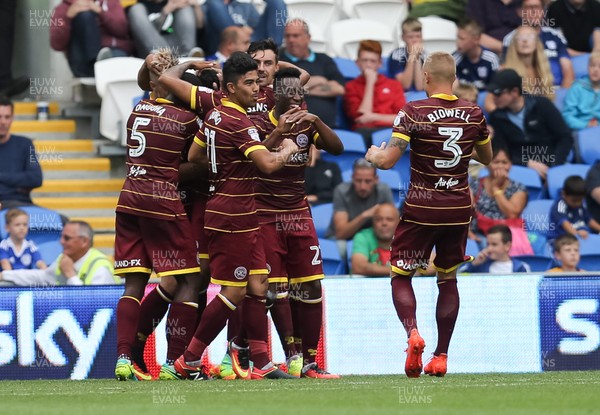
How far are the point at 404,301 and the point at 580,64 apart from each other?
26.1 ft

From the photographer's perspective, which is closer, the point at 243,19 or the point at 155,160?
the point at 155,160

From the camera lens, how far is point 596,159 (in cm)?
1608

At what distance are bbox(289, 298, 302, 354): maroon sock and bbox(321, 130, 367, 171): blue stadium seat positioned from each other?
4.61 meters

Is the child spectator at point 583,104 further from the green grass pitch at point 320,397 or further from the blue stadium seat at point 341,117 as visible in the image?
the green grass pitch at point 320,397

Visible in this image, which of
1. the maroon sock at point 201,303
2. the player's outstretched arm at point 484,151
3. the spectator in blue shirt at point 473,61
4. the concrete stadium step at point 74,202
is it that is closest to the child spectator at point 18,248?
the concrete stadium step at point 74,202

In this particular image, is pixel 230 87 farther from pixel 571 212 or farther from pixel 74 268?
pixel 571 212

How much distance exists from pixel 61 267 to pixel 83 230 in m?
0.40

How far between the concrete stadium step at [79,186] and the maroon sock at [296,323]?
5248 millimetres

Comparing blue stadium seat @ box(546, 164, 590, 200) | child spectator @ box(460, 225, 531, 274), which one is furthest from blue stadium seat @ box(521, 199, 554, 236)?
child spectator @ box(460, 225, 531, 274)

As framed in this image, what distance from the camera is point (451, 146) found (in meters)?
10.1

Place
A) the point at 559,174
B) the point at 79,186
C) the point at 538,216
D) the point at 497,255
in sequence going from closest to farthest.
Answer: the point at 497,255
the point at 538,216
the point at 559,174
the point at 79,186

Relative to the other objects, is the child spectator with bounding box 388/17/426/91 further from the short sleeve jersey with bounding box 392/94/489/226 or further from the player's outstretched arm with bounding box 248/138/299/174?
the player's outstretched arm with bounding box 248/138/299/174

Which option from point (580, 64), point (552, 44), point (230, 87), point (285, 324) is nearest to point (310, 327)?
point (285, 324)

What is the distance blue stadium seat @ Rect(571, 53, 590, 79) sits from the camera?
17250mm
